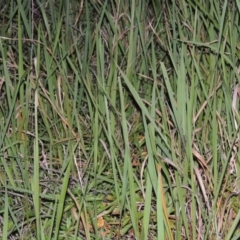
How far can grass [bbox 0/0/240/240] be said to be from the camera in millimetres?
1173

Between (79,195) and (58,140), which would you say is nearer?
(79,195)

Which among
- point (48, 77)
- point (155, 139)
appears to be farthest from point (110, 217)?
point (48, 77)

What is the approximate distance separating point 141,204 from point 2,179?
1.07ft

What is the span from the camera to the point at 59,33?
148 cm

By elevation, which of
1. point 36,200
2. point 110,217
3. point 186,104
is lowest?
point 110,217

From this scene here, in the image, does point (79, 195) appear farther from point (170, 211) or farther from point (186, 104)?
point (186, 104)

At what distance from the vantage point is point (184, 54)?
4.49ft

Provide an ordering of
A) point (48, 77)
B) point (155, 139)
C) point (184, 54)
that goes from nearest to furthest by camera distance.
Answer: point (155, 139)
point (184, 54)
point (48, 77)

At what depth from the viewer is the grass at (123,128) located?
117 centimetres

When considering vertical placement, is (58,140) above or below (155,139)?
below

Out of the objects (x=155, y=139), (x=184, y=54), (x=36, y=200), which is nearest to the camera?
(x=36, y=200)

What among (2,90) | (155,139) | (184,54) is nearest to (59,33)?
(2,90)

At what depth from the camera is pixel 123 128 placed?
1166 millimetres

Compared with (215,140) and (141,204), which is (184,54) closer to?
(215,140)
